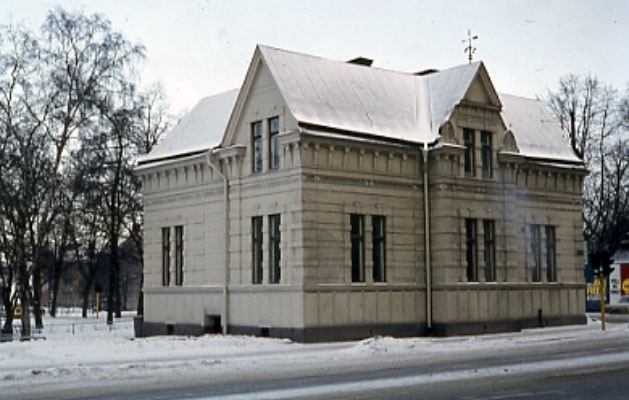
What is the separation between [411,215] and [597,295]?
25.2m

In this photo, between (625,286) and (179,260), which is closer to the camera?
(179,260)

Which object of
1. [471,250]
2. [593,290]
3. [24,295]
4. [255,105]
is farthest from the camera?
[593,290]

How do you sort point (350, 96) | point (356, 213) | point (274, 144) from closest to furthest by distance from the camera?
point (356, 213) < point (274, 144) < point (350, 96)

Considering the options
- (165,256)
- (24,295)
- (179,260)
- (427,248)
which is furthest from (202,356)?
(24,295)

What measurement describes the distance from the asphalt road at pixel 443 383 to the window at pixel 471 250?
1085 cm

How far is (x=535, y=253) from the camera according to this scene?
35125 mm

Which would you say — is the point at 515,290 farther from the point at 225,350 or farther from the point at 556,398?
the point at 556,398

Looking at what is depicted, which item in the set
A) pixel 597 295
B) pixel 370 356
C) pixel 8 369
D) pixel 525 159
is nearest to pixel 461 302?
pixel 525 159

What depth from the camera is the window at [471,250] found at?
32250 millimetres

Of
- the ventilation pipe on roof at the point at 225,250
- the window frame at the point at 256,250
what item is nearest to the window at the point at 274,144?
the window frame at the point at 256,250

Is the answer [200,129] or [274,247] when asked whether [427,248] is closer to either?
[274,247]

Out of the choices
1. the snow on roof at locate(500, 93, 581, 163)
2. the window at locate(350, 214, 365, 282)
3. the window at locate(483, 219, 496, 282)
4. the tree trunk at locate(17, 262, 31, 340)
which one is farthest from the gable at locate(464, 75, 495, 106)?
the tree trunk at locate(17, 262, 31, 340)

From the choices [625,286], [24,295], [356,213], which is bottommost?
[625,286]

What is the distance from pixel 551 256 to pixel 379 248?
29.4 ft
